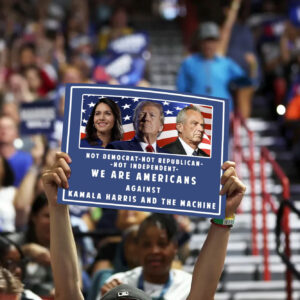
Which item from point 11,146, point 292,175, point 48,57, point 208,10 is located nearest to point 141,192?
point 11,146

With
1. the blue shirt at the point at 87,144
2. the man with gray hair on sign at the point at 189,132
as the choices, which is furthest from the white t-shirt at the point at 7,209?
the man with gray hair on sign at the point at 189,132

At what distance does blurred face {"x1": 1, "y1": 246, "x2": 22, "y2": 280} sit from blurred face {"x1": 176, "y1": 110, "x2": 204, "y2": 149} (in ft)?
4.27

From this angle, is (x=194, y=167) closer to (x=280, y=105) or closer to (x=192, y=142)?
(x=192, y=142)

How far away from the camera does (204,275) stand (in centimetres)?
347

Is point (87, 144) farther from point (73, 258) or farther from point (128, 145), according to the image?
point (73, 258)

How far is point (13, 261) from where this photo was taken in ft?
14.5

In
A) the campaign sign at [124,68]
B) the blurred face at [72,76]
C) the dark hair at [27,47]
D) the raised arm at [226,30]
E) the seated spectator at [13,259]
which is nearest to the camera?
the seated spectator at [13,259]

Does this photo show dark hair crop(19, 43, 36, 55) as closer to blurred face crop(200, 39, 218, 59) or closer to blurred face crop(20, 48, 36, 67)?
blurred face crop(20, 48, 36, 67)

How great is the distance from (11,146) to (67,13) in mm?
9058

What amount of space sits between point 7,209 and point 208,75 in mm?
3182

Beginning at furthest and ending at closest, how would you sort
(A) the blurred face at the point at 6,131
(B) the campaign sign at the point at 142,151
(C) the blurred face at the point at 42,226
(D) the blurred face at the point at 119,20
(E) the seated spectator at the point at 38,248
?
(D) the blurred face at the point at 119,20 < (A) the blurred face at the point at 6,131 < (C) the blurred face at the point at 42,226 < (E) the seated spectator at the point at 38,248 < (B) the campaign sign at the point at 142,151

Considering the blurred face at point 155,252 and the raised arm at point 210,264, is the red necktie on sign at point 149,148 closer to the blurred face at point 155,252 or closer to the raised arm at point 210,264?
the raised arm at point 210,264

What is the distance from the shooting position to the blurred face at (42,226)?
568cm

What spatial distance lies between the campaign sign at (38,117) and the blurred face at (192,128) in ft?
16.1
